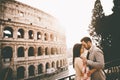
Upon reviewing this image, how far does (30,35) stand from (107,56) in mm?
14395

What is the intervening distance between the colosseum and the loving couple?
19.6 m

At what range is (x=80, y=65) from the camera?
3141 mm

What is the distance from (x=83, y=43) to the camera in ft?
10.5

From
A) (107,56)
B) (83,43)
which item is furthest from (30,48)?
(83,43)

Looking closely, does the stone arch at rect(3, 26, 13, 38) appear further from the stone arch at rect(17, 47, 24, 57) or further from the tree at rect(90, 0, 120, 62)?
the tree at rect(90, 0, 120, 62)

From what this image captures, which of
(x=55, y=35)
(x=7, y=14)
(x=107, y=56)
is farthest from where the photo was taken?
(x=55, y=35)

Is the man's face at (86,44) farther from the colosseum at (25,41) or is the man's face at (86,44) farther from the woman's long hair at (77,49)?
the colosseum at (25,41)

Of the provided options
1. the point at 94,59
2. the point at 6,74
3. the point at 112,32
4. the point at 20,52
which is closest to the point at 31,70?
the point at 20,52

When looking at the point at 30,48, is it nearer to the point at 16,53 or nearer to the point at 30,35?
the point at 30,35

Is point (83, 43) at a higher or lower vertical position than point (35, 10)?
lower

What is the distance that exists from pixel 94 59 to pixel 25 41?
22801mm

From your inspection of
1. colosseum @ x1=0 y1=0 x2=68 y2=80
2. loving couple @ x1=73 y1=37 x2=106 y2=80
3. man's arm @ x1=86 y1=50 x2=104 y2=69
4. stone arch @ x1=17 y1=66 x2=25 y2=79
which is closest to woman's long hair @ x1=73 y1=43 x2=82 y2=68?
loving couple @ x1=73 y1=37 x2=106 y2=80

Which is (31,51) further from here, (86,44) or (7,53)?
(86,44)

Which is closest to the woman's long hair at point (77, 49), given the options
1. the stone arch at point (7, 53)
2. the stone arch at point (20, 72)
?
the stone arch at point (7, 53)
